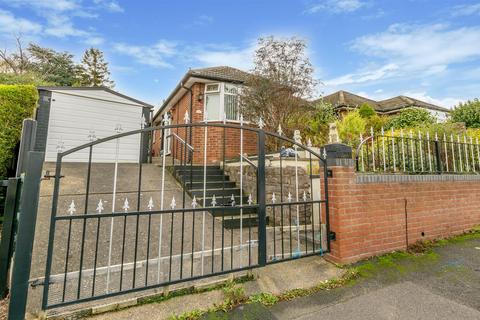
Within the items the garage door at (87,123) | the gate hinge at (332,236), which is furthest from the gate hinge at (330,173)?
the garage door at (87,123)

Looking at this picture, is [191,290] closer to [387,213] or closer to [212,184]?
[387,213]

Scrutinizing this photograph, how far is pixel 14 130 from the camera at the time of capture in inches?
209

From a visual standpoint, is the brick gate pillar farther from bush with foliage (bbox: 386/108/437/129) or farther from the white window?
bush with foliage (bbox: 386/108/437/129)

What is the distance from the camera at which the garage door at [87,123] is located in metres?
8.69

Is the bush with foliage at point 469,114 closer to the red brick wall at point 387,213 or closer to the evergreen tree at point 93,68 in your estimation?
the red brick wall at point 387,213

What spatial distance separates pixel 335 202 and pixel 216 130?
6.62 m

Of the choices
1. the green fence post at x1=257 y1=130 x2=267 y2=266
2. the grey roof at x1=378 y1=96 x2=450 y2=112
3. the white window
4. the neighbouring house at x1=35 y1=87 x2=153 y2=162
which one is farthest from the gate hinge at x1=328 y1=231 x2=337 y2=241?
the grey roof at x1=378 y1=96 x2=450 y2=112

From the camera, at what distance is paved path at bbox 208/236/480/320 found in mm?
2138

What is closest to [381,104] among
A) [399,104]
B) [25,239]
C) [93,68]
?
[399,104]

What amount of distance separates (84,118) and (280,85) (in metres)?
7.96

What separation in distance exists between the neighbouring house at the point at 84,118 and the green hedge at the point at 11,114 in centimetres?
251

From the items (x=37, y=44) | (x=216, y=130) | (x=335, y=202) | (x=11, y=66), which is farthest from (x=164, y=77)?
(x=37, y=44)

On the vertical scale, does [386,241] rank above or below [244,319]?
above

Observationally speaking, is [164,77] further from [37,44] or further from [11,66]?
[37,44]
